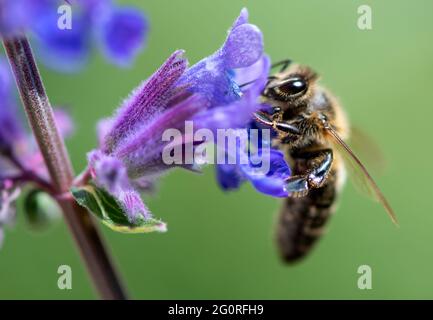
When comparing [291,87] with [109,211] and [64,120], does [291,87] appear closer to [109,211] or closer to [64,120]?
[109,211]

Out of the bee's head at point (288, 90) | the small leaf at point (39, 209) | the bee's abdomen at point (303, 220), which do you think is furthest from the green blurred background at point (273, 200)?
the bee's head at point (288, 90)

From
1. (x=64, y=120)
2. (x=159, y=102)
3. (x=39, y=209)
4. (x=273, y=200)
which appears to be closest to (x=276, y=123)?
(x=159, y=102)

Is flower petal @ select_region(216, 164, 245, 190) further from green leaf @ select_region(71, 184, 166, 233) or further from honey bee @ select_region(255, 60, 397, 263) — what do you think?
green leaf @ select_region(71, 184, 166, 233)

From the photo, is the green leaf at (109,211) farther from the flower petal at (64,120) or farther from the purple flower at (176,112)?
the flower petal at (64,120)

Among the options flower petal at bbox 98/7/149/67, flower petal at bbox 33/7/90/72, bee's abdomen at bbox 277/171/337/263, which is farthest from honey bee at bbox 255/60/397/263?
A: flower petal at bbox 33/7/90/72
